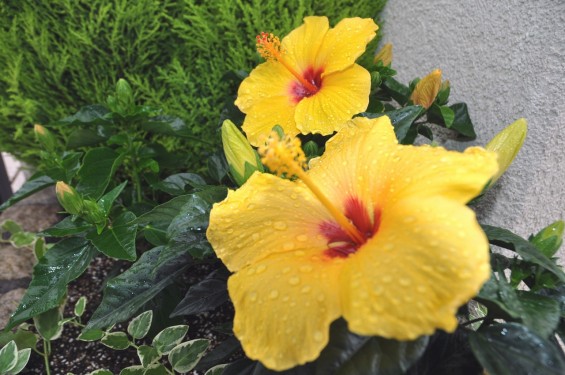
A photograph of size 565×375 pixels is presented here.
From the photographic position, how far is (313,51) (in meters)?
1.29

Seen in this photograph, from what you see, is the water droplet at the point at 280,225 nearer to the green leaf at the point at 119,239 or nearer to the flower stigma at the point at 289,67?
the green leaf at the point at 119,239

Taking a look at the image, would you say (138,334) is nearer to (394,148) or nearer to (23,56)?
(394,148)

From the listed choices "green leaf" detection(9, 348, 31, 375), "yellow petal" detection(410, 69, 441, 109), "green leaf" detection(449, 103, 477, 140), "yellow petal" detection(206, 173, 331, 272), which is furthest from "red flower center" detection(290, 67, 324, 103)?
"green leaf" detection(9, 348, 31, 375)

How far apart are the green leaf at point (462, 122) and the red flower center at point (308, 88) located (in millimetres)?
395

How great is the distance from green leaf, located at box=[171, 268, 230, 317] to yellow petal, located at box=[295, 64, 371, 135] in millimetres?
424

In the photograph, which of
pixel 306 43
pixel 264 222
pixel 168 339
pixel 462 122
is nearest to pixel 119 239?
pixel 168 339

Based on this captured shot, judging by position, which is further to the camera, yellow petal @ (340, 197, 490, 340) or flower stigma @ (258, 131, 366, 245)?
flower stigma @ (258, 131, 366, 245)

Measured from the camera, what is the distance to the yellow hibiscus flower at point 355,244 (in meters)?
0.56

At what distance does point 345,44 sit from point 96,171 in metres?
0.79

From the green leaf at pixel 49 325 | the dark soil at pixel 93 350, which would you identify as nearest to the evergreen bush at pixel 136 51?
the dark soil at pixel 93 350

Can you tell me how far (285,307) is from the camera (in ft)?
2.14

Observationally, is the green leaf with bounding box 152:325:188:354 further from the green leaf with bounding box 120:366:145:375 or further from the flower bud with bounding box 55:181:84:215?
the flower bud with bounding box 55:181:84:215

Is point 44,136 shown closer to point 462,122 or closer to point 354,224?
point 354,224

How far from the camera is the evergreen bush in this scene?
1.61 m
